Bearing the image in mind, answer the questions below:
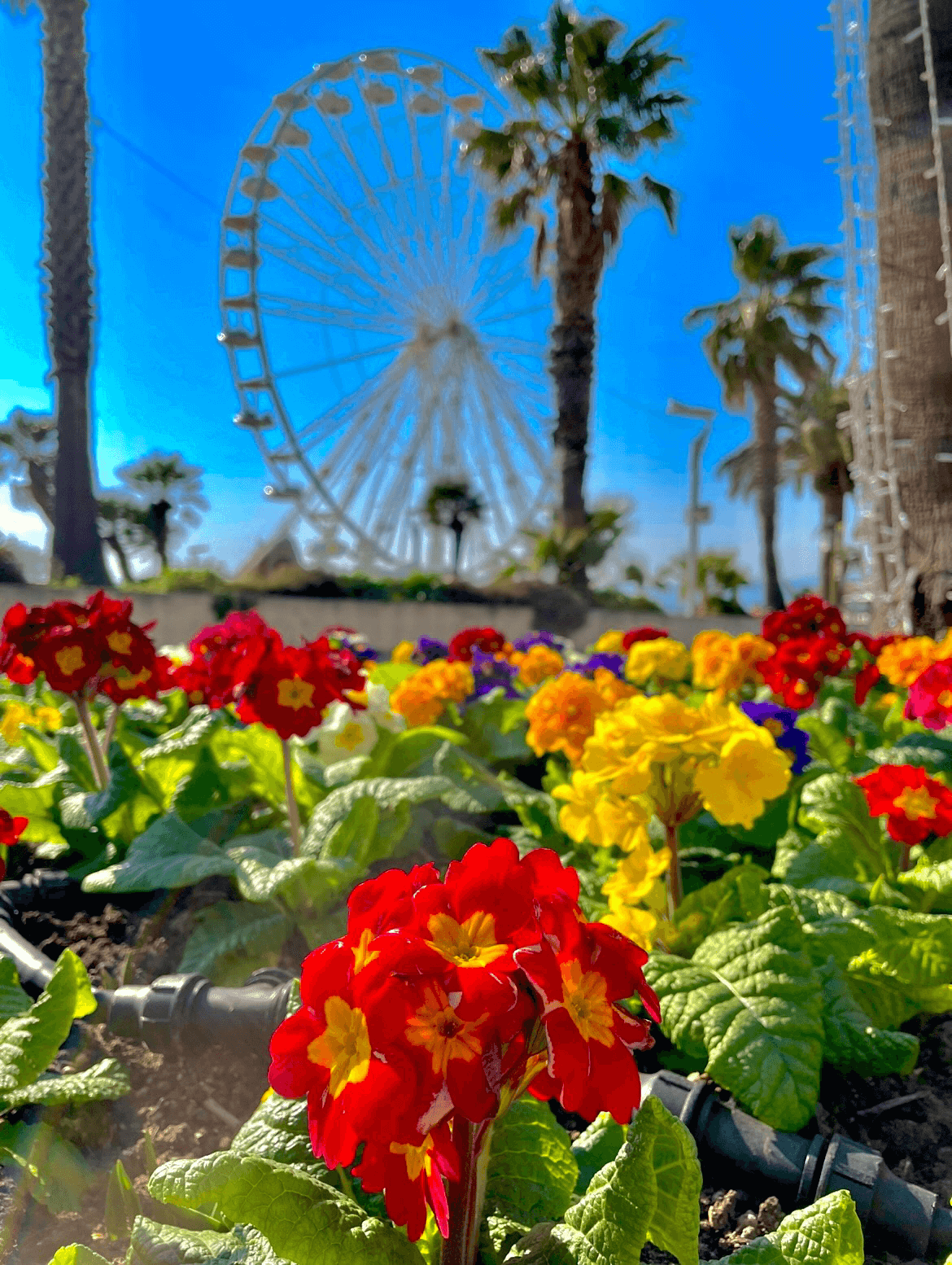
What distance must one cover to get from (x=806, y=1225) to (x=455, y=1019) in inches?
19.4

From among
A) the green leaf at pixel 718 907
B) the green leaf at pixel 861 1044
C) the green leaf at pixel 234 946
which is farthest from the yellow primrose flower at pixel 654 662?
the green leaf at pixel 861 1044

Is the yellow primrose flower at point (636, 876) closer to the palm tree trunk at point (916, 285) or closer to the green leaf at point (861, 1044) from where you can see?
the green leaf at point (861, 1044)

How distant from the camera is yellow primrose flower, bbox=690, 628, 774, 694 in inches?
135

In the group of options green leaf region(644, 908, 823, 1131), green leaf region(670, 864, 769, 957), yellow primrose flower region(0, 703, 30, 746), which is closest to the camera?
green leaf region(644, 908, 823, 1131)

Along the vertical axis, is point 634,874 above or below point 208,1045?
above

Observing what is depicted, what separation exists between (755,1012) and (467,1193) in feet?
2.35

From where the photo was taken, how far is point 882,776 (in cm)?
197

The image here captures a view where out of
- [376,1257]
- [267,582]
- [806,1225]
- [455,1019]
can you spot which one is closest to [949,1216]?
[806,1225]

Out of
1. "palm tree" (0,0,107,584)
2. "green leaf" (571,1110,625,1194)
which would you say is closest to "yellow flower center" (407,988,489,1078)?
"green leaf" (571,1110,625,1194)

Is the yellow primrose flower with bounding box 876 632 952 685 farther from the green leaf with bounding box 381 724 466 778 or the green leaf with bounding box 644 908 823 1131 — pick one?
the green leaf with bounding box 644 908 823 1131

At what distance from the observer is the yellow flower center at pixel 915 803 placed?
192cm

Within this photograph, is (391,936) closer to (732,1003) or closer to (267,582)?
(732,1003)

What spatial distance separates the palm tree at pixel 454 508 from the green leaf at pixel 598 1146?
68.5 ft

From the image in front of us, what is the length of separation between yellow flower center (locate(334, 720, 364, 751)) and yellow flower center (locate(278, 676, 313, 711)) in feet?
2.45
